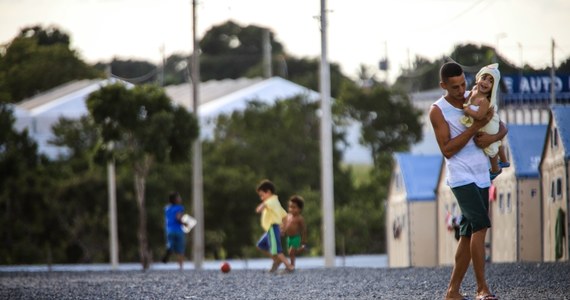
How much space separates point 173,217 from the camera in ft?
97.1

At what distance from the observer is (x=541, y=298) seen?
43.2 feet

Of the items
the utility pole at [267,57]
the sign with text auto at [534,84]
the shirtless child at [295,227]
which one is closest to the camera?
the shirtless child at [295,227]

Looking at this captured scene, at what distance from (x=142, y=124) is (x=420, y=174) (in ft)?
33.8

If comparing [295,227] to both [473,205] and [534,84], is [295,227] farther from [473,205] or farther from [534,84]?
[534,84]

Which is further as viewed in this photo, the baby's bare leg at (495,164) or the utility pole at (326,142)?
the utility pole at (326,142)

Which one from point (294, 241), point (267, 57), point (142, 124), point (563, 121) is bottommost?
point (294, 241)

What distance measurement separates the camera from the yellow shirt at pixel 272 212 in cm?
2320

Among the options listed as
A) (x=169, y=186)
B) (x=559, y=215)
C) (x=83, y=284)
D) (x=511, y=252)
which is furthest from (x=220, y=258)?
(x=83, y=284)

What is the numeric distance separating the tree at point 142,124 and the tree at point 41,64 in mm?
46994

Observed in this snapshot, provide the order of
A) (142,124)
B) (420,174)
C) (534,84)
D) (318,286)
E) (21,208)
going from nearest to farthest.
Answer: (318,286), (142,124), (420,174), (534,84), (21,208)

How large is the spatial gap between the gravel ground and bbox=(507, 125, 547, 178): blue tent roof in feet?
37.2

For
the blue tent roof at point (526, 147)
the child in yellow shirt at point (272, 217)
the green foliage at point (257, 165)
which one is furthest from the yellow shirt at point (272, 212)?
the green foliage at point (257, 165)

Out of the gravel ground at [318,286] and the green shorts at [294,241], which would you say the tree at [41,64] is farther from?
the gravel ground at [318,286]

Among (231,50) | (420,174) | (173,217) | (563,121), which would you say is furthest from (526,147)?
(231,50)
